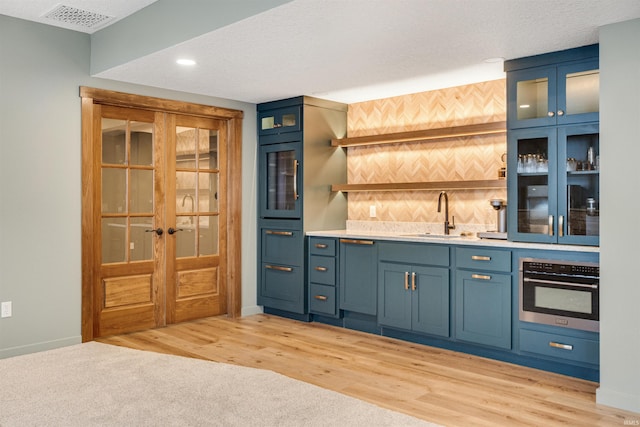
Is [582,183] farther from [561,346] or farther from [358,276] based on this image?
[358,276]

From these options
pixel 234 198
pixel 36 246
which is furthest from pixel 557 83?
Result: pixel 36 246

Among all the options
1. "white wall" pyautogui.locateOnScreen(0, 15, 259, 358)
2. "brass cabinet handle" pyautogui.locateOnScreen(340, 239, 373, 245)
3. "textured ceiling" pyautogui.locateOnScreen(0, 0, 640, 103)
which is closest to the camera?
"textured ceiling" pyautogui.locateOnScreen(0, 0, 640, 103)

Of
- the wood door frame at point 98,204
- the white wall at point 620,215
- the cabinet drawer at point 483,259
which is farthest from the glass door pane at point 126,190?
the white wall at point 620,215

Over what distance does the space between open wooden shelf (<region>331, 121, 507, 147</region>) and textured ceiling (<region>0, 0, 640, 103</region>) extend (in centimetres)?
42

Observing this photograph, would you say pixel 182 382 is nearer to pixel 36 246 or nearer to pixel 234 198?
pixel 36 246

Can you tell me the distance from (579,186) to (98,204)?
382 cm

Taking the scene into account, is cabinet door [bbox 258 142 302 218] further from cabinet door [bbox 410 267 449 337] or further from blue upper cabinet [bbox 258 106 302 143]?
cabinet door [bbox 410 267 449 337]

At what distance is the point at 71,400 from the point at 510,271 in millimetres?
3017

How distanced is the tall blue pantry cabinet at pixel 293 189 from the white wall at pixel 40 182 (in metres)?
1.79

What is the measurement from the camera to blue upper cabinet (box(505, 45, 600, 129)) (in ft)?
12.0

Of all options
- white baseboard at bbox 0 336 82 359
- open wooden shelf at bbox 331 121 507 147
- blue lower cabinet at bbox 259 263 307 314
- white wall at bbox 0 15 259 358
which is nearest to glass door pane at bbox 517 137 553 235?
open wooden shelf at bbox 331 121 507 147

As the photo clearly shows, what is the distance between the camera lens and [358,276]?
4.97 metres

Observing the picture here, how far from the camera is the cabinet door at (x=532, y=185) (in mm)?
3830

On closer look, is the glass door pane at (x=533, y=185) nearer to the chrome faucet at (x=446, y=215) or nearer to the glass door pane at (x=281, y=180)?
the chrome faucet at (x=446, y=215)
